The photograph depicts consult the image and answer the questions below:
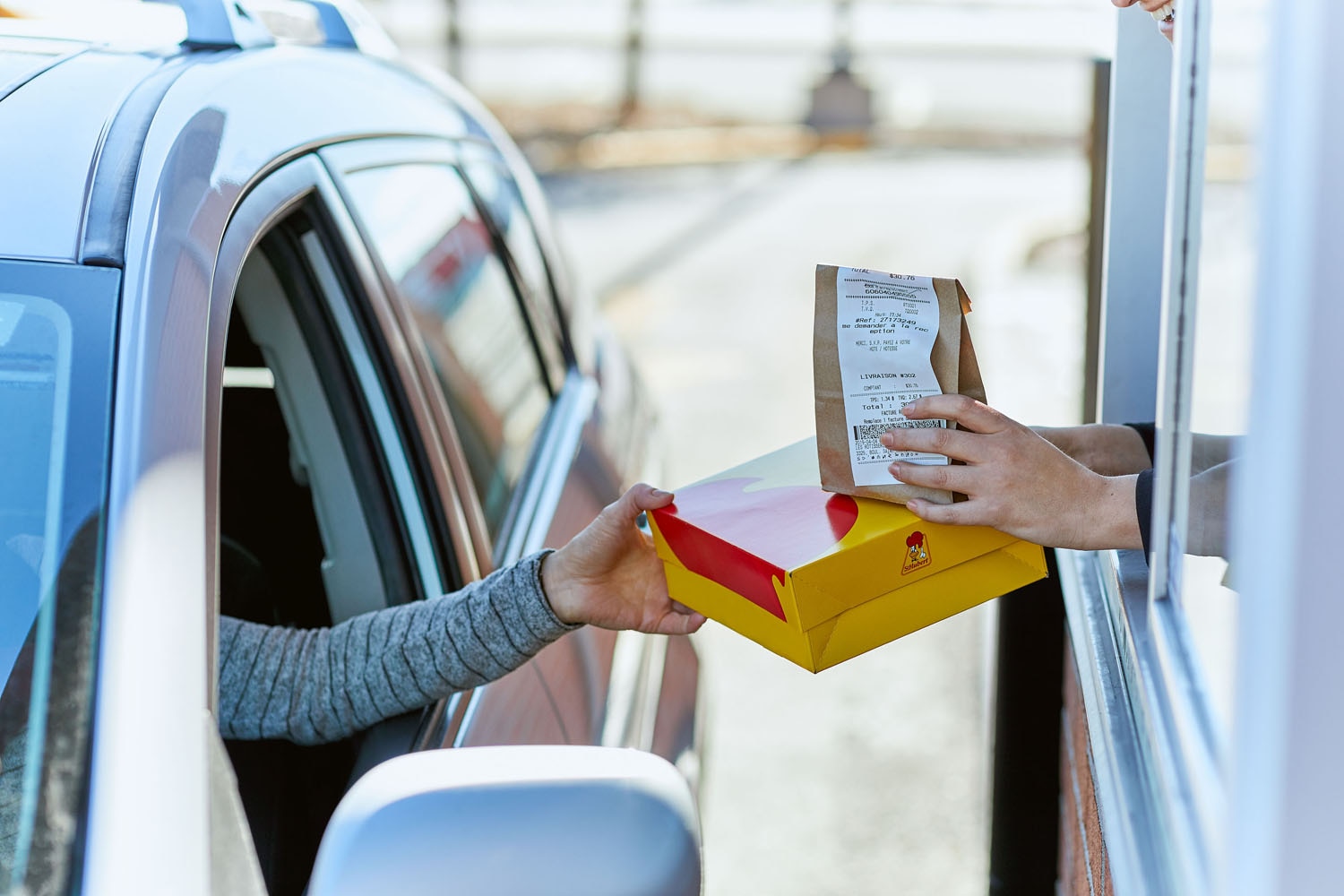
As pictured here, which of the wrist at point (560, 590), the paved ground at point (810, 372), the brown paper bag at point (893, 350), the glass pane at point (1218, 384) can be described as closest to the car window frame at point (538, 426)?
the wrist at point (560, 590)

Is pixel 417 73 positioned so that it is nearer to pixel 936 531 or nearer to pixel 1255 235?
pixel 936 531

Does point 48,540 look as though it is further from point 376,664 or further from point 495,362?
point 495,362

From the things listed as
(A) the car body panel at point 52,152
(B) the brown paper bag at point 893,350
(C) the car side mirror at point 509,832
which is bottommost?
(C) the car side mirror at point 509,832

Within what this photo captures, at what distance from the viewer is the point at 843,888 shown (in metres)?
3.12

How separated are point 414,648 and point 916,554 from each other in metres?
0.63

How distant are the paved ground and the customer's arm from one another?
1.36 meters

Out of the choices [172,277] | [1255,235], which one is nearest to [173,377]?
[172,277]

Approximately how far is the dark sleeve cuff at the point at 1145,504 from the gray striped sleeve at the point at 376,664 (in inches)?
27.8

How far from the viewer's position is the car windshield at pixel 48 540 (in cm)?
110

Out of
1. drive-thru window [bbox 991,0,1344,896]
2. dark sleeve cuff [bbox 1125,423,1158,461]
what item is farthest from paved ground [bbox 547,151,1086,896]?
dark sleeve cuff [bbox 1125,423,1158,461]

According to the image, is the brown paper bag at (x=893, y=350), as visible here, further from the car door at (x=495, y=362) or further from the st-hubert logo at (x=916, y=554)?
the car door at (x=495, y=362)

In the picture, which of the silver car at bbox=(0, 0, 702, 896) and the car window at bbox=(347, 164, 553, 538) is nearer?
the silver car at bbox=(0, 0, 702, 896)

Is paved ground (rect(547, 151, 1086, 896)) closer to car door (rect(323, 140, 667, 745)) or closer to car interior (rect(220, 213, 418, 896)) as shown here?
car door (rect(323, 140, 667, 745))

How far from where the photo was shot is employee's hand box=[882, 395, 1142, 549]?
1.36 m
